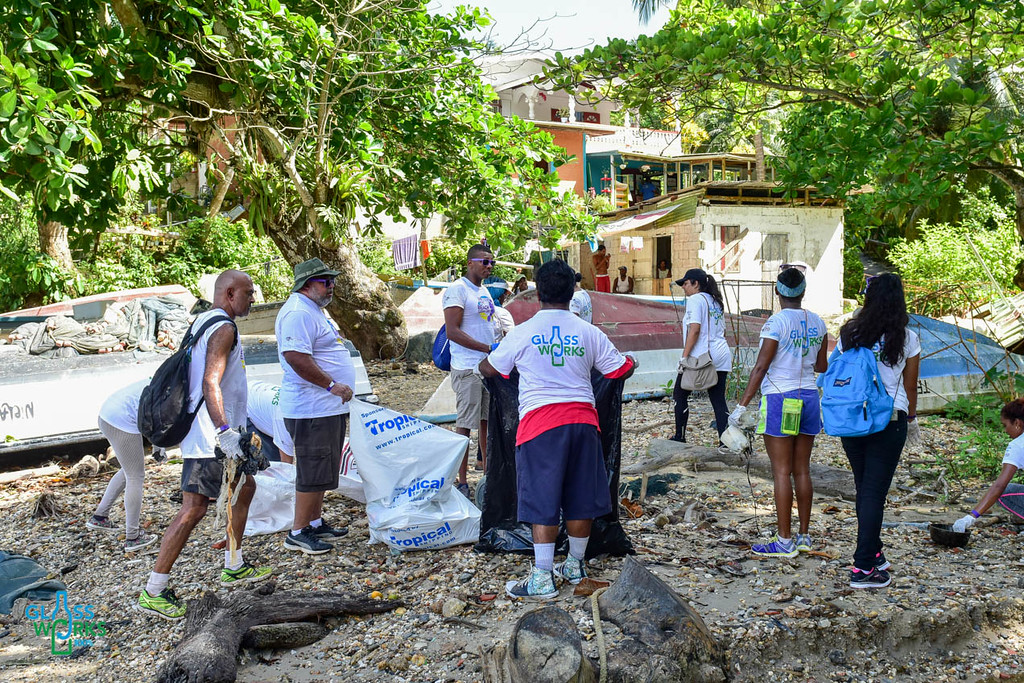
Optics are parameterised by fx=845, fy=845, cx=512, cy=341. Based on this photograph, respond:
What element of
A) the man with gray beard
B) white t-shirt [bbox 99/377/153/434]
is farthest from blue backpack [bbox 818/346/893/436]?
white t-shirt [bbox 99/377/153/434]

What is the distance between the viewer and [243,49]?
8102 mm

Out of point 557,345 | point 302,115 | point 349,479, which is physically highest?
point 302,115

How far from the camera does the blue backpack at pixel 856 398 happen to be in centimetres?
395

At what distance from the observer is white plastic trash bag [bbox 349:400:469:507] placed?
474 cm

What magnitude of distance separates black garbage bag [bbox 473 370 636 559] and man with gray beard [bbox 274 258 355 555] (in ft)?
2.90

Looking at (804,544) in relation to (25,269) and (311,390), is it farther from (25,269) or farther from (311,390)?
(25,269)

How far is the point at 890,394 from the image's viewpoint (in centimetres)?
400

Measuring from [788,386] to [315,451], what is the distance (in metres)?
2.59

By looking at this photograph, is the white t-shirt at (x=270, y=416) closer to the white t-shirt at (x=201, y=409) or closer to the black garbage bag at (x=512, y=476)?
the white t-shirt at (x=201, y=409)

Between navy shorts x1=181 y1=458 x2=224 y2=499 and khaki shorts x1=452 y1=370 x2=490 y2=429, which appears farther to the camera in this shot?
khaki shorts x1=452 y1=370 x2=490 y2=429


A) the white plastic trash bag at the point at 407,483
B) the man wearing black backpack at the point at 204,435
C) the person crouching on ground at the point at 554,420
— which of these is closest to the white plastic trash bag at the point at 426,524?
the white plastic trash bag at the point at 407,483

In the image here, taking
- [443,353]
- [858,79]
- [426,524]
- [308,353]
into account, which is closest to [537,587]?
[426,524]

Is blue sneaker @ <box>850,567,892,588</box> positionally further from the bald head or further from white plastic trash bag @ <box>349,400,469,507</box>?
the bald head

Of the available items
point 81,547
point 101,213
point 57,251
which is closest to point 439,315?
point 101,213
